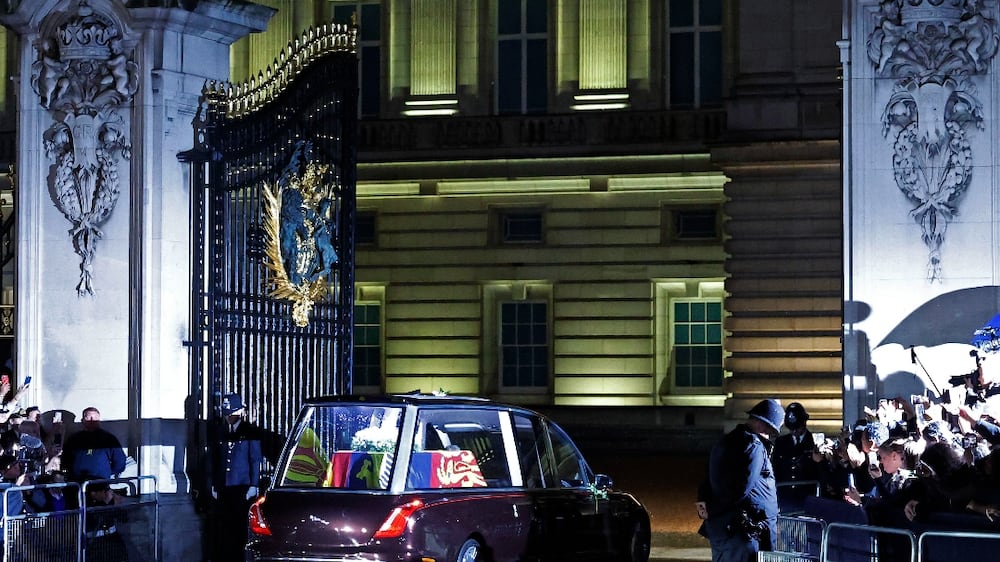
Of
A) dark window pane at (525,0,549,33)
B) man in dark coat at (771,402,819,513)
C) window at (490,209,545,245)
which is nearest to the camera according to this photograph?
man in dark coat at (771,402,819,513)

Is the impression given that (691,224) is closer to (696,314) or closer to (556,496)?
(696,314)

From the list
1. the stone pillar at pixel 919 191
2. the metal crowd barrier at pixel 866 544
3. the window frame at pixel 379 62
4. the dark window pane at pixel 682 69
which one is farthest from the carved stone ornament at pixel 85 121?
the window frame at pixel 379 62

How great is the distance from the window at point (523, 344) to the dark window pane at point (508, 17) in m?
6.02

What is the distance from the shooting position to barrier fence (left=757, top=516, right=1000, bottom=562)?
39.4ft

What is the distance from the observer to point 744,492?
1399 centimetres

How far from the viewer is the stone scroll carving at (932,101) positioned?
688 inches

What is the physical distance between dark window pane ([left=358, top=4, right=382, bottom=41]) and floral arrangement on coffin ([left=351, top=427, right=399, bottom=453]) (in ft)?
98.2

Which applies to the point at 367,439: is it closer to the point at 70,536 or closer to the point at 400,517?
the point at 400,517

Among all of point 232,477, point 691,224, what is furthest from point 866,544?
point 691,224

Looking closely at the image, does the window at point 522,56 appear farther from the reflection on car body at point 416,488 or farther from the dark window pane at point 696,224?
the reflection on car body at point 416,488

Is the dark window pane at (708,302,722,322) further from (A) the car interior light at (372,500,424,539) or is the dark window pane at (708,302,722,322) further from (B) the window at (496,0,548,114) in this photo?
(A) the car interior light at (372,500,424,539)

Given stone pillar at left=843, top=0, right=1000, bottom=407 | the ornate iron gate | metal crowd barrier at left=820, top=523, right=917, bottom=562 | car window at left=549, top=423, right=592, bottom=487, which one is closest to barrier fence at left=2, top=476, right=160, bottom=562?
the ornate iron gate

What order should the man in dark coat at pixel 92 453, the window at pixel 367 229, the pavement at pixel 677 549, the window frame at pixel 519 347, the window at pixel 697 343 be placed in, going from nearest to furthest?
1. the man in dark coat at pixel 92 453
2. the pavement at pixel 677 549
3. the window at pixel 697 343
4. the window frame at pixel 519 347
5. the window at pixel 367 229

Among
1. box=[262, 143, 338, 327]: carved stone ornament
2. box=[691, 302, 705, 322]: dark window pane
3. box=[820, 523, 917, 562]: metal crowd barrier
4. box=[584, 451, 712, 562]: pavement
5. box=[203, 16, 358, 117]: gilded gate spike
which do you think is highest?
box=[203, 16, 358, 117]: gilded gate spike
